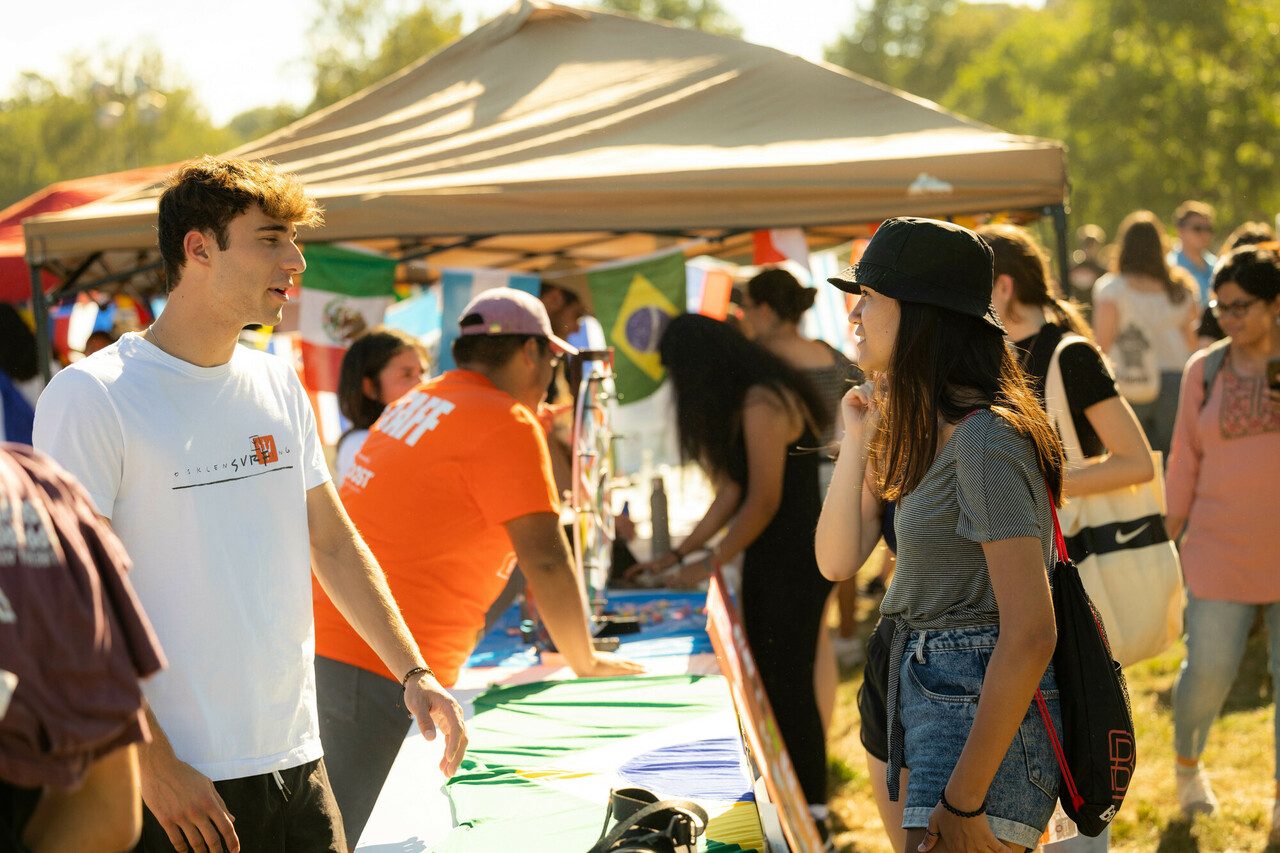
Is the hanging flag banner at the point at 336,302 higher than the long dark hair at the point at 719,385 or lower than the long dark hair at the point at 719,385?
higher

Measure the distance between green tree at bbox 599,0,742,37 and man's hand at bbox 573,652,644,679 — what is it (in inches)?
2056

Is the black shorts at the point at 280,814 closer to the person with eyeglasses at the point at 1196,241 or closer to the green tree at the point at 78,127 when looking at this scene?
the person with eyeglasses at the point at 1196,241

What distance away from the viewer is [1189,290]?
6.64 meters

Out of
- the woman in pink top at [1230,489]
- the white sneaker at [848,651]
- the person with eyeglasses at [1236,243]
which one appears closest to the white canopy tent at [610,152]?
the person with eyeglasses at [1236,243]

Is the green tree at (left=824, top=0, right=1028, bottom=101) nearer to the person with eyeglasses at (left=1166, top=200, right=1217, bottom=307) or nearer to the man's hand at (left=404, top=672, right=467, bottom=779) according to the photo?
the person with eyeglasses at (left=1166, top=200, right=1217, bottom=307)

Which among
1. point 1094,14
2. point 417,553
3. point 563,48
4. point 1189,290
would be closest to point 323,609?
point 417,553

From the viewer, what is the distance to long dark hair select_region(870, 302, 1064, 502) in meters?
1.91

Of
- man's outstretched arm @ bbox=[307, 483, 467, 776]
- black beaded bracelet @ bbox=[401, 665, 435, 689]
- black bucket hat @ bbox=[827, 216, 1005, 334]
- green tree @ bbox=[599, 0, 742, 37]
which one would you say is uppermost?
green tree @ bbox=[599, 0, 742, 37]

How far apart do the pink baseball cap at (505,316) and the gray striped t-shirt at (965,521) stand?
1417mm

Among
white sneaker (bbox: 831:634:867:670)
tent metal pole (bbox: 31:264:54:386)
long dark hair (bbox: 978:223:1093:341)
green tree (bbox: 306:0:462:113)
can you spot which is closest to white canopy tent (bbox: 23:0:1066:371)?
tent metal pole (bbox: 31:264:54:386)

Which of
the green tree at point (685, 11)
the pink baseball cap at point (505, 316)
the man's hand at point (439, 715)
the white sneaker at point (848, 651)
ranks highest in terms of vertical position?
the green tree at point (685, 11)

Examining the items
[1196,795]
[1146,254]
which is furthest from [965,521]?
[1146,254]

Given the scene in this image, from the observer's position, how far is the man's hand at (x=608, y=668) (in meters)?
3.12

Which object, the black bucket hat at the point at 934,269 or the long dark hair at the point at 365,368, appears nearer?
the black bucket hat at the point at 934,269
